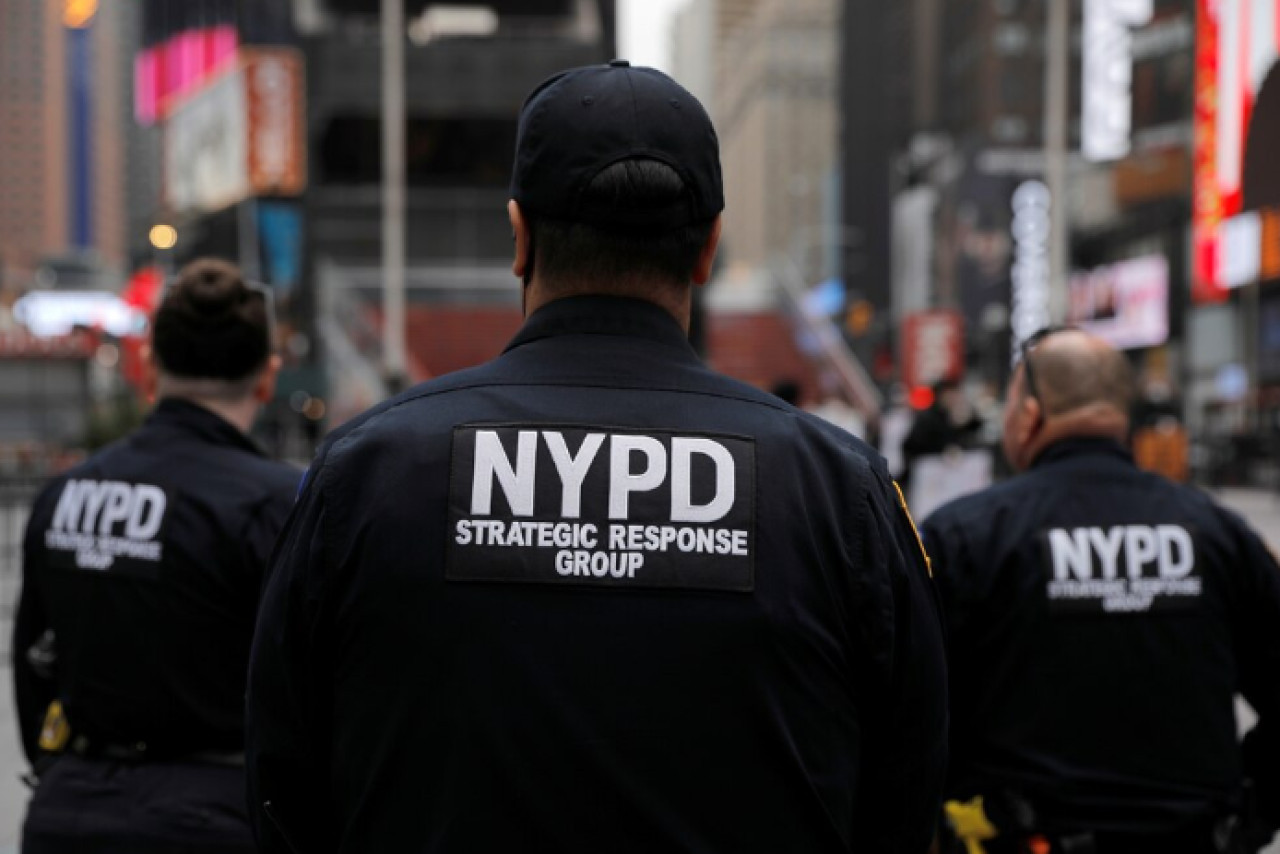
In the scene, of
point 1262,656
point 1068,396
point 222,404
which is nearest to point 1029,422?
point 1068,396

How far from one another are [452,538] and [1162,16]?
56.2 meters

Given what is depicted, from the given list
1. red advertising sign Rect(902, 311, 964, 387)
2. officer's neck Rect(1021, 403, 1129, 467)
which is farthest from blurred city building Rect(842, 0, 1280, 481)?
officer's neck Rect(1021, 403, 1129, 467)

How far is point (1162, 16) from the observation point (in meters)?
52.3

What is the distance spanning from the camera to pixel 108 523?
→ 134 inches

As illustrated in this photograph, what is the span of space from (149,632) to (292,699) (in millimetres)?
1416

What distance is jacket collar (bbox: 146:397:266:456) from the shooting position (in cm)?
358

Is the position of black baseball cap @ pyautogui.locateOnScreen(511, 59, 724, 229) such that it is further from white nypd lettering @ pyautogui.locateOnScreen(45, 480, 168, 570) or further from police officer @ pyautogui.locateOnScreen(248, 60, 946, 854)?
white nypd lettering @ pyautogui.locateOnScreen(45, 480, 168, 570)

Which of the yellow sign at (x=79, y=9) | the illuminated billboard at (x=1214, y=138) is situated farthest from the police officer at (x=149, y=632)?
the illuminated billboard at (x=1214, y=138)

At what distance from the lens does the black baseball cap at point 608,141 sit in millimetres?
2047

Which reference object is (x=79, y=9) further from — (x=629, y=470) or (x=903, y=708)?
(x=903, y=708)

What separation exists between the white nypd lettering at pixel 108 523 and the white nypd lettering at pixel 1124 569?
2198mm

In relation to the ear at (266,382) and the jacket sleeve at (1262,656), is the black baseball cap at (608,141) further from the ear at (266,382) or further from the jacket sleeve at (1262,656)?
the jacket sleeve at (1262,656)

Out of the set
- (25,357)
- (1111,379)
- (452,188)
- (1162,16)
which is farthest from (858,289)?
(1111,379)

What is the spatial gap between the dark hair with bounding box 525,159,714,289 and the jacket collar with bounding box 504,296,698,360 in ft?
0.11
